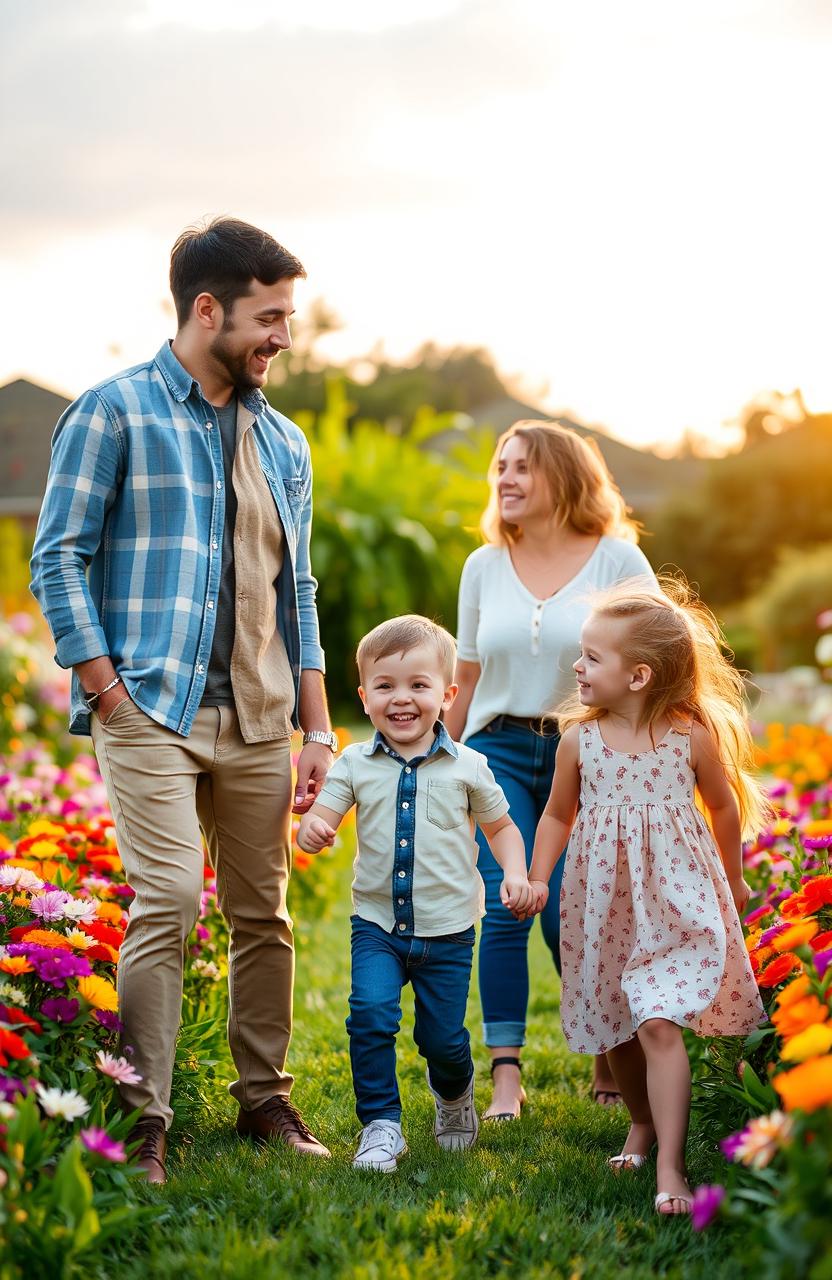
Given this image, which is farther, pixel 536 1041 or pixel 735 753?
pixel 536 1041

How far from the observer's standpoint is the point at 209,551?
307cm

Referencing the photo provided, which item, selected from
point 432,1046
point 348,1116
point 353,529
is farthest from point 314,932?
point 353,529

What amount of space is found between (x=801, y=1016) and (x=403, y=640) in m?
1.19

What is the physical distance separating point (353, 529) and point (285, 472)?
30.5ft

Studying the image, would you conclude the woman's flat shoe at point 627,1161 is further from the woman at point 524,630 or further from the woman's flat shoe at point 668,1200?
the woman at point 524,630

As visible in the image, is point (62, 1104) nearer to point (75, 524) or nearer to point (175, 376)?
point (75, 524)

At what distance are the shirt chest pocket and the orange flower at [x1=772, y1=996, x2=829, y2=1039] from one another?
91 cm

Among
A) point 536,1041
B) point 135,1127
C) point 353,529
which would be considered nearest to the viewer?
point 135,1127

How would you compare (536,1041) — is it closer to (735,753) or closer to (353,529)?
(735,753)

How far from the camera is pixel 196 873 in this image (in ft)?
9.63

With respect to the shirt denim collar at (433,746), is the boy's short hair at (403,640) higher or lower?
higher

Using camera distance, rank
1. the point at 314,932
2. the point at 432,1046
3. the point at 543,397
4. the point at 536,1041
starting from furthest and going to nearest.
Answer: the point at 543,397 < the point at 314,932 < the point at 536,1041 < the point at 432,1046

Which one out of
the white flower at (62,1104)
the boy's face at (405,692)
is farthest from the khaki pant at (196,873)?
the white flower at (62,1104)

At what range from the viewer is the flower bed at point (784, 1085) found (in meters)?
1.90
